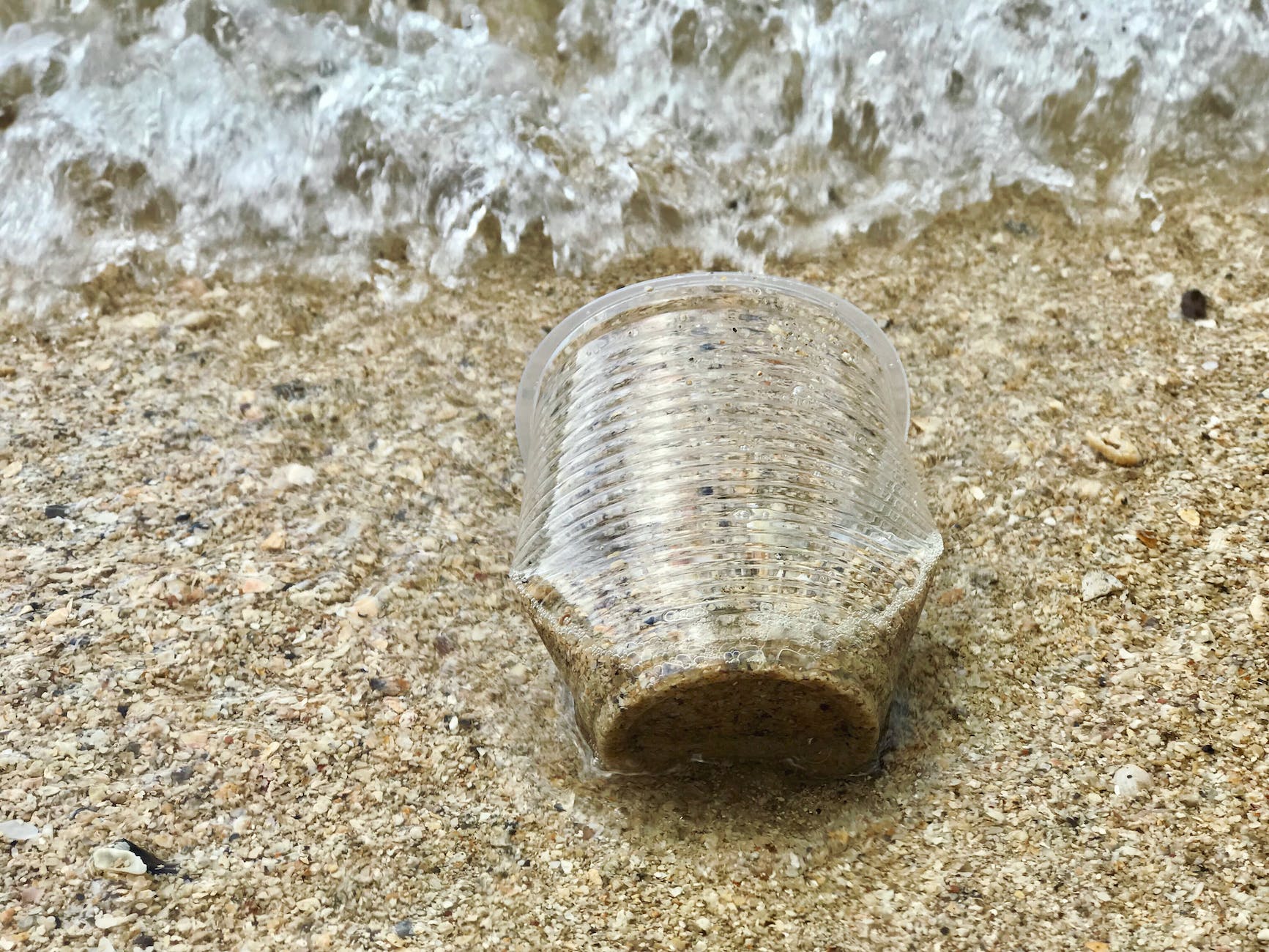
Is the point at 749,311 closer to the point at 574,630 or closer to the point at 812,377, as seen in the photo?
the point at 812,377

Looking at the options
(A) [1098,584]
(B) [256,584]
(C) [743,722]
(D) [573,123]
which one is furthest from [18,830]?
(D) [573,123]

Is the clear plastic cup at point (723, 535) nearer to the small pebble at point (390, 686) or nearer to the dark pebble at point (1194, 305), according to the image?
the small pebble at point (390, 686)

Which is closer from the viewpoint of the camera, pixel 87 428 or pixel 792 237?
pixel 87 428

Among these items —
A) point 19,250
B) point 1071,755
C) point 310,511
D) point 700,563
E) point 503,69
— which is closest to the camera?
point 700,563

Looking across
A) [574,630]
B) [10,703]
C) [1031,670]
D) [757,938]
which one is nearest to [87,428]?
[10,703]

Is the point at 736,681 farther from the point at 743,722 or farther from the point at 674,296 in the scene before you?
the point at 674,296

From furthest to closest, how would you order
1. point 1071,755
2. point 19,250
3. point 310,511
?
1. point 19,250
2. point 310,511
3. point 1071,755
